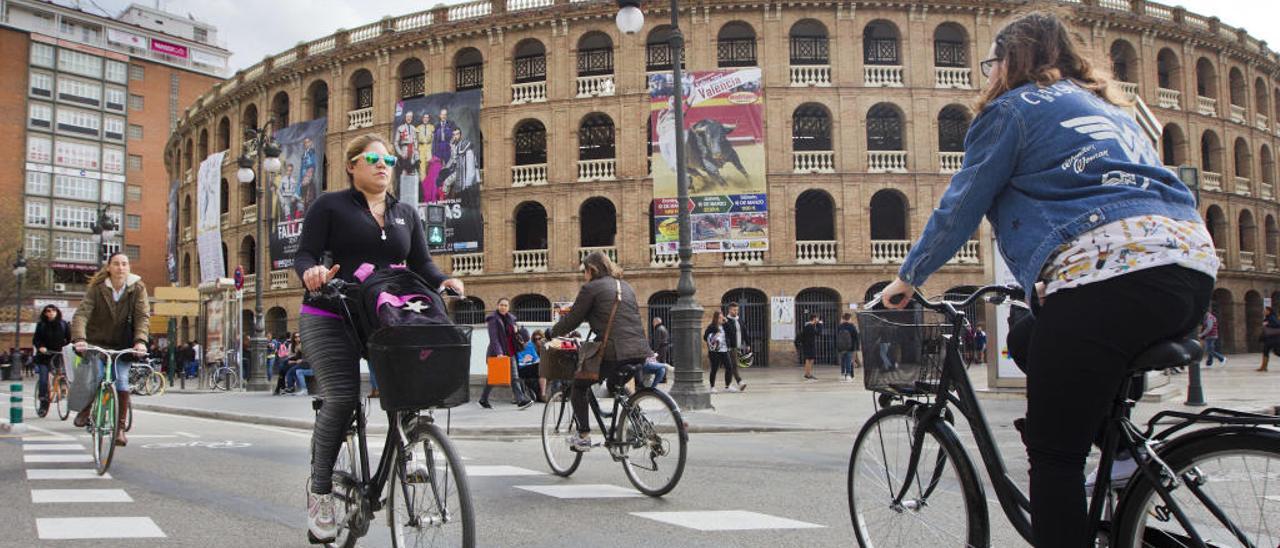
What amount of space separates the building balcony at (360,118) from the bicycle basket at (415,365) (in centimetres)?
3360

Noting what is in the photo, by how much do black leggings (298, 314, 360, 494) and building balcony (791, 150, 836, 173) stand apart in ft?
90.9

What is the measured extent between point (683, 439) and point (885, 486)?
2589 mm

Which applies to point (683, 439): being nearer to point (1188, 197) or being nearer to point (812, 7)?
point (1188, 197)

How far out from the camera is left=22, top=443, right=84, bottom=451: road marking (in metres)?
8.88

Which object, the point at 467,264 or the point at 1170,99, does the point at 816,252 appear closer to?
the point at 467,264

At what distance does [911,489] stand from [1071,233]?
123cm

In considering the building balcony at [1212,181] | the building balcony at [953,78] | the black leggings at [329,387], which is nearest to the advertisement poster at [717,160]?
the building balcony at [953,78]

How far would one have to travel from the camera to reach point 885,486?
11.0 feet

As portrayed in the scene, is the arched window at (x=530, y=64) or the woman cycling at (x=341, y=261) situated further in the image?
the arched window at (x=530, y=64)

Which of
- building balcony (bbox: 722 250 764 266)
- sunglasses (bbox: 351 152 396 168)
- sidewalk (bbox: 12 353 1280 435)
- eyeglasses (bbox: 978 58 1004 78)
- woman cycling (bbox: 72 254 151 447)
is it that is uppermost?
building balcony (bbox: 722 250 764 266)

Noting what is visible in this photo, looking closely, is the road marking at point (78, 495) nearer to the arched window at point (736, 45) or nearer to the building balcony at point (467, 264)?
the building balcony at point (467, 264)

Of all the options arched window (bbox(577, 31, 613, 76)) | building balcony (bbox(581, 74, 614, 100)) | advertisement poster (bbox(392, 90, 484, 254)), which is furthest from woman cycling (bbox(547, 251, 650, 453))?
arched window (bbox(577, 31, 613, 76))

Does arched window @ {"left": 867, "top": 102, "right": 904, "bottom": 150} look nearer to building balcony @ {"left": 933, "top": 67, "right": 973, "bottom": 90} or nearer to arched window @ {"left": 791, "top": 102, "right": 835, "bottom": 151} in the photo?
arched window @ {"left": 791, "top": 102, "right": 835, "bottom": 151}

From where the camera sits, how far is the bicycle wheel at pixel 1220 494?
2.16m
